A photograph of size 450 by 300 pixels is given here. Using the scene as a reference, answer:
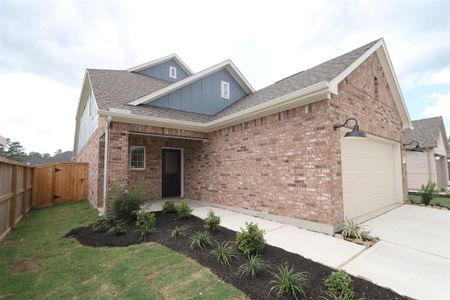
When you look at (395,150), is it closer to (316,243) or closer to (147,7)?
(316,243)

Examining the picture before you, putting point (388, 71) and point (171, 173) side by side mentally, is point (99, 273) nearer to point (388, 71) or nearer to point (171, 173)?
point (171, 173)

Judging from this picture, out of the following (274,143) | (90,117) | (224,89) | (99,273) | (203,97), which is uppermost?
(224,89)

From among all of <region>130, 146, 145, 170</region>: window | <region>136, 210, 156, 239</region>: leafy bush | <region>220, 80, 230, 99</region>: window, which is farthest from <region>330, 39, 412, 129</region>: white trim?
<region>130, 146, 145, 170</region>: window

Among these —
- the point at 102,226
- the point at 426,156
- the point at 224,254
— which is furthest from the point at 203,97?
the point at 426,156

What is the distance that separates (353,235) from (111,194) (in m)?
6.50

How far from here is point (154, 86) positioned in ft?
37.9

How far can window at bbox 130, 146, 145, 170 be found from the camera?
925 centimetres

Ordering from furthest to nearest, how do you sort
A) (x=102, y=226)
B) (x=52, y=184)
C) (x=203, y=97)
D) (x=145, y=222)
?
1. (x=203, y=97)
2. (x=52, y=184)
3. (x=102, y=226)
4. (x=145, y=222)

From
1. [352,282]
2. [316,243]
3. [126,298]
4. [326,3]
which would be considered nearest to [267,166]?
[316,243]

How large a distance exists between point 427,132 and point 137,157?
795 inches

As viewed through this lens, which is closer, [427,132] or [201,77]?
[201,77]

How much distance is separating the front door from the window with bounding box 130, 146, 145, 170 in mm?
971

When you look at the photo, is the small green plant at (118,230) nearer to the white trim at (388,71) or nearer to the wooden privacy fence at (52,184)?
the wooden privacy fence at (52,184)

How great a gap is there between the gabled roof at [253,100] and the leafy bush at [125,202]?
7.95 ft
